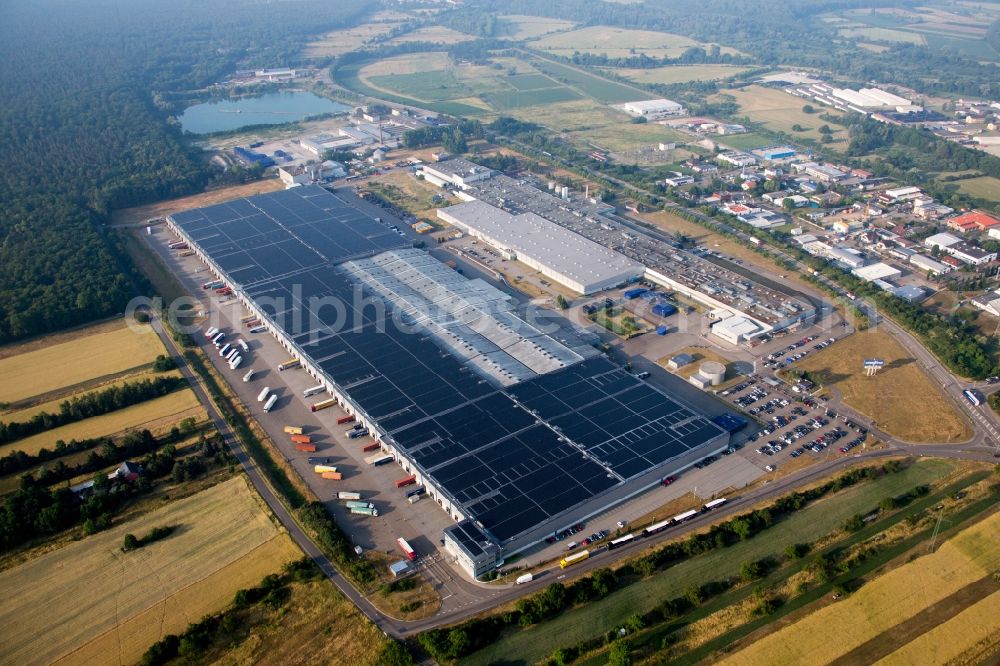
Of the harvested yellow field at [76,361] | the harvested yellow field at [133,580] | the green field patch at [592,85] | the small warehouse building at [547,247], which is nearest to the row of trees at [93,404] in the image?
the harvested yellow field at [76,361]

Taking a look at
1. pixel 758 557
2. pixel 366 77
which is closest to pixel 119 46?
pixel 366 77

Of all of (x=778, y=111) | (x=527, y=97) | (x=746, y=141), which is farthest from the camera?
(x=527, y=97)

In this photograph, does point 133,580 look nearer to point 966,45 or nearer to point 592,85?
point 592,85

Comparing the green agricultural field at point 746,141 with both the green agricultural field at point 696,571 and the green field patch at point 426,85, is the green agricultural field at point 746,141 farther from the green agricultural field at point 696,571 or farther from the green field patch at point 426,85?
the green agricultural field at point 696,571

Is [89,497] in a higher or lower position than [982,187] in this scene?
lower

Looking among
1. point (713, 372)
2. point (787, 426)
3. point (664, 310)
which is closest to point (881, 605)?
point (787, 426)

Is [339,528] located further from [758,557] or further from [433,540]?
[758,557]

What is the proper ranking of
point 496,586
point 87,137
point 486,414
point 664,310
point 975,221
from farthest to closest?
point 87,137
point 975,221
point 664,310
point 486,414
point 496,586
